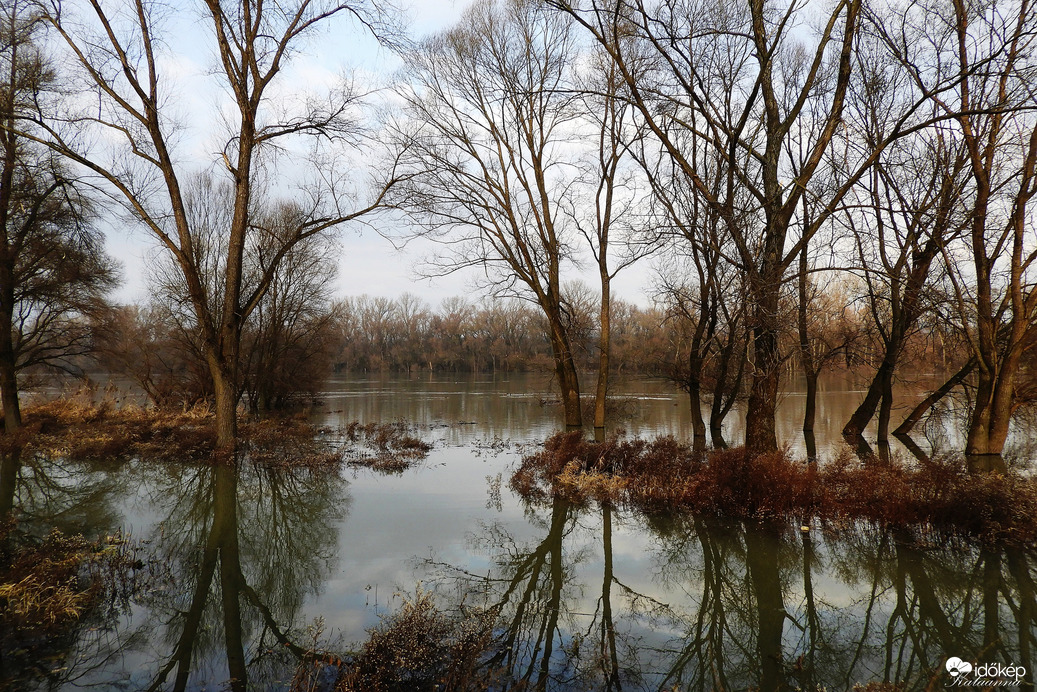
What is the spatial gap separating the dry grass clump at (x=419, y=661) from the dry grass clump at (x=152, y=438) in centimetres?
875

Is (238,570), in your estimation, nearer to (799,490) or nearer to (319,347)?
(799,490)

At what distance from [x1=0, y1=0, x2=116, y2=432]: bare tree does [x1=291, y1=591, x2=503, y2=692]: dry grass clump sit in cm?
1532

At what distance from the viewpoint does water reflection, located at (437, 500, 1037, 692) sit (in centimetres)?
463

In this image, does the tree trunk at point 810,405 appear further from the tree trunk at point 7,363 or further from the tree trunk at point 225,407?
the tree trunk at point 7,363

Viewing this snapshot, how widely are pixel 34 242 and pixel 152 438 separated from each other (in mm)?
6686

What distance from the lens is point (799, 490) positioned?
29.0 feet

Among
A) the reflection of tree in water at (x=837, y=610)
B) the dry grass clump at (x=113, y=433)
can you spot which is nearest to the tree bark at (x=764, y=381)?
the reflection of tree in water at (x=837, y=610)

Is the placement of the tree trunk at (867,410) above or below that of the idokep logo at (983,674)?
above

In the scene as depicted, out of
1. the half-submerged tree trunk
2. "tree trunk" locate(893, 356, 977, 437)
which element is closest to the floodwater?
the half-submerged tree trunk

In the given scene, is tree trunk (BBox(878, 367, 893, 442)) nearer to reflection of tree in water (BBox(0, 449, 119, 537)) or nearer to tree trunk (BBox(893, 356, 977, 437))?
tree trunk (BBox(893, 356, 977, 437))

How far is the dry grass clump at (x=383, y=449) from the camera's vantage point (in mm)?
13172


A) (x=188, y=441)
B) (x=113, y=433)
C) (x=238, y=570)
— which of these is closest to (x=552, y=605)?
(x=238, y=570)

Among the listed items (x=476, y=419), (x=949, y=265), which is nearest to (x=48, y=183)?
(x=476, y=419)

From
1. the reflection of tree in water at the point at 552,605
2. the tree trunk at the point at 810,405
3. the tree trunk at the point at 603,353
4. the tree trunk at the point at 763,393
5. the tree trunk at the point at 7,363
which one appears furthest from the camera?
the tree trunk at the point at 603,353
